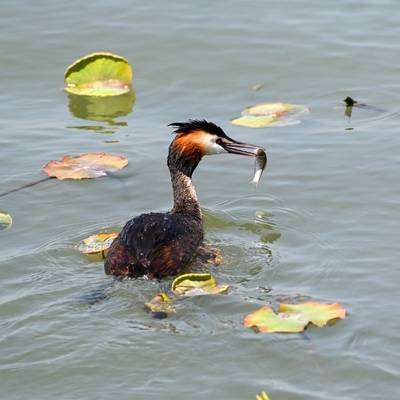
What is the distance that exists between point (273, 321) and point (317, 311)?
311 millimetres

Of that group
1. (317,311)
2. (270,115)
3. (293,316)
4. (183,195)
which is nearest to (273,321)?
(293,316)

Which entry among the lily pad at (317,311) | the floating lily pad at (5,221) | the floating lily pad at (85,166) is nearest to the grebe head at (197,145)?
the floating lily pad at (85,166)

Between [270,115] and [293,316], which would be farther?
[270,115]

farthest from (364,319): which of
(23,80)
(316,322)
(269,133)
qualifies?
(23,80)

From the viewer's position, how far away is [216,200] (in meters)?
9.57

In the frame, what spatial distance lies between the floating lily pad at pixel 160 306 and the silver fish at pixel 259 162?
6.10ft

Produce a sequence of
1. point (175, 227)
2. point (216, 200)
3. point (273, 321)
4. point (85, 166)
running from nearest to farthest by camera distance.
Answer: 1. point (273, 321)
2. point (175, 227)
3. point (216, 200)
4. point (85, 166)

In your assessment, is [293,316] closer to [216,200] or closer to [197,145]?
[197,145]

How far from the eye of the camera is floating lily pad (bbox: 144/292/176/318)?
746 centimetres

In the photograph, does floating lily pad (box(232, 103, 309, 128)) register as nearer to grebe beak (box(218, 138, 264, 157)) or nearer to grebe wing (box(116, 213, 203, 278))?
grebe beak (box(218, 138, 264, 157))

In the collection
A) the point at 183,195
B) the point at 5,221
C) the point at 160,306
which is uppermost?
the point at 183,195

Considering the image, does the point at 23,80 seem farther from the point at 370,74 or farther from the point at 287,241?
the point at 287,241

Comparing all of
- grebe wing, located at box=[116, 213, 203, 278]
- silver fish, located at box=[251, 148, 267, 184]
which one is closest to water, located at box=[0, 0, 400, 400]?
grebe wing, located at box=[116, 213, 203, 278]

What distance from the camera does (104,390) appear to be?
6645 mm
